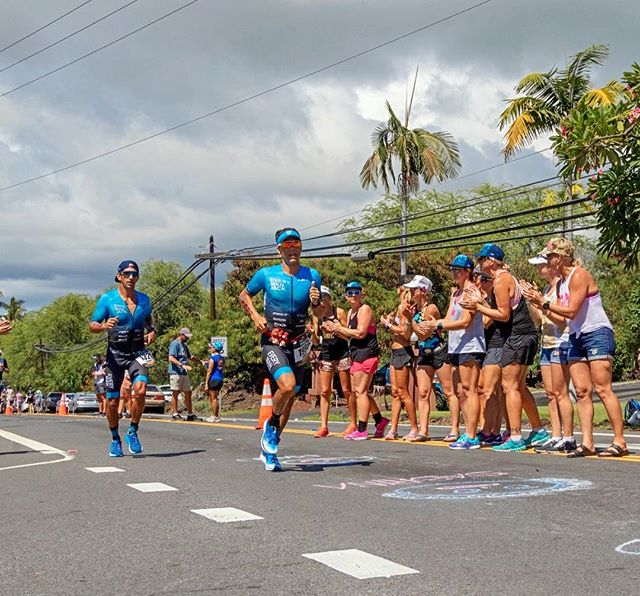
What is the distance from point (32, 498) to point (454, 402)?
600 centimetres

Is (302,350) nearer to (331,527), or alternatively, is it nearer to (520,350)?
(520,350)

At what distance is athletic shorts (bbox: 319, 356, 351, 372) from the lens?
528 inches

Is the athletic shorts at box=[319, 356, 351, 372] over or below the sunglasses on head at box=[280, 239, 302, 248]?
below

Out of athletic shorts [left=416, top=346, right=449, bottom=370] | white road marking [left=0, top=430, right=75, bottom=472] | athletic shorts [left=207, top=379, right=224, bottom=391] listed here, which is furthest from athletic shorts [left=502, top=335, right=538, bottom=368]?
athletic shorts [left=207, top=379, right=224, bottom=391]

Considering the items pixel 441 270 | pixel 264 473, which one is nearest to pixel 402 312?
pixel 264 473

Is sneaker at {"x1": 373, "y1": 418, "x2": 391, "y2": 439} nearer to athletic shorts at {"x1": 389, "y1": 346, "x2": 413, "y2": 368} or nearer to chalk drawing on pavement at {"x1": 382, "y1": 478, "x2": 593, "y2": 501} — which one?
athletic shorts at {"x1": 389, "y1": 346, "x2": 413, "y2": 368}

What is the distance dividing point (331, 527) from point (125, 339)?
557 centimetres

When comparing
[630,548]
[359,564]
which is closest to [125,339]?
[359,564]

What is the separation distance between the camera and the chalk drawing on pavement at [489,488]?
22.2 ft

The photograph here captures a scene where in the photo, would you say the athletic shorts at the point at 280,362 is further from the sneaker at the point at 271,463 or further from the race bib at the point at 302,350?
the sneaker at the point at 271,463

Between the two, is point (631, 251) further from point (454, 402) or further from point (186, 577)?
point (186, 577)

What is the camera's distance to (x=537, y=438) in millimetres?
10641

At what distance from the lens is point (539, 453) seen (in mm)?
9805

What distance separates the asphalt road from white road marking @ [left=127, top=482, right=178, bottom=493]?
0.09 m
